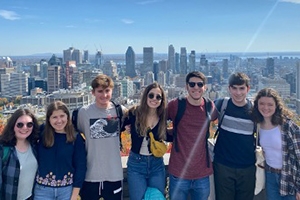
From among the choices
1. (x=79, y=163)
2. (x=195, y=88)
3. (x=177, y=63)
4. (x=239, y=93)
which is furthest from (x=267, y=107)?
(x=177, y=63)

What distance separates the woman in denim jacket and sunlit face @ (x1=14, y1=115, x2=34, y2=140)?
5.79 ft

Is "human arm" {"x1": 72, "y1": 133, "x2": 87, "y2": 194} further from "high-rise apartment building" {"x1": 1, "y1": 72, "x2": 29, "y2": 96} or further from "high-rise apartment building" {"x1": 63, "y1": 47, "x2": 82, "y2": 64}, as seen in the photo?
"high-rise apartment building" {"x1": 63, "y1": 47, "x2": 82, "y2": 64}

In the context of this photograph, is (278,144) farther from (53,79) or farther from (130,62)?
(130,62)

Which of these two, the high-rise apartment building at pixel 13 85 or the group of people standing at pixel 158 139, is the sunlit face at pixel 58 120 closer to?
the group of people standing at pixel 158 139

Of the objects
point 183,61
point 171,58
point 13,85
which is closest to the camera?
point 13,85

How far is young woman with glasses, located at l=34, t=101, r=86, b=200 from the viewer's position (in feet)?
7.79

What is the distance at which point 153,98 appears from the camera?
2678 millimetres

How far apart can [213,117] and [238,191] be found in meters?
0.66

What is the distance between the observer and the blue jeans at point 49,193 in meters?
2.36

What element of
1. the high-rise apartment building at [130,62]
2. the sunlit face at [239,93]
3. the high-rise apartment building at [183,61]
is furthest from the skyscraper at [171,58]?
the sunlit face at [239,93]

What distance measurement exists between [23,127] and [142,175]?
3.24ft

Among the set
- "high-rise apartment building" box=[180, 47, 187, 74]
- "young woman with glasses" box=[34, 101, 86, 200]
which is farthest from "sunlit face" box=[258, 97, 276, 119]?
"high-rise apartment building" box=[180, 47, 187, 74]

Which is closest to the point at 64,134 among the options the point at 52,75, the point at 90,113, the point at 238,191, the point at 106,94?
the point at 90,113

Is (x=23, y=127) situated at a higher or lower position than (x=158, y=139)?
higher
